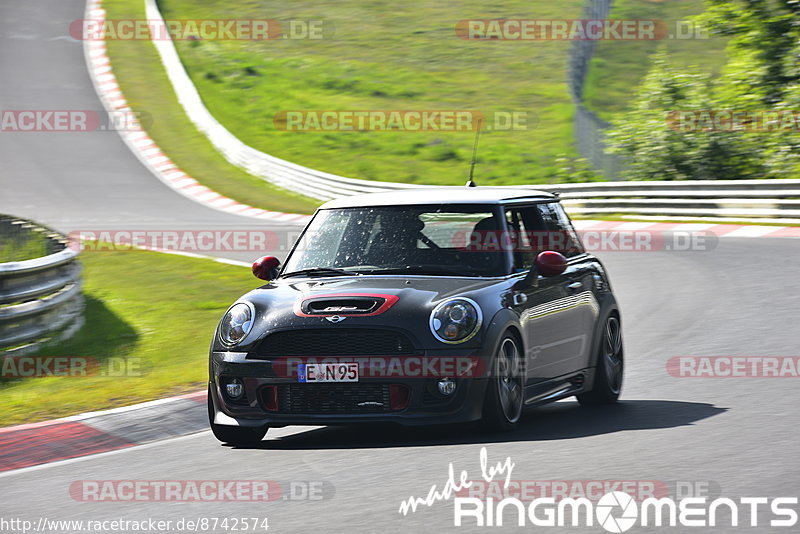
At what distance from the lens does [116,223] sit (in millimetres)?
24266

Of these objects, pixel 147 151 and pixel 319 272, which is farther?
pixel 147 151

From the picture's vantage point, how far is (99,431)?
8211 millimetres

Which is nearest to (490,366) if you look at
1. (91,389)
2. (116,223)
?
(91,389)

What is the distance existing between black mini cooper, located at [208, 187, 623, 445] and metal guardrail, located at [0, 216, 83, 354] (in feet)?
12.2

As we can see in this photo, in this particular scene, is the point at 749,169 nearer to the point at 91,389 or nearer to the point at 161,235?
the point at 161,235

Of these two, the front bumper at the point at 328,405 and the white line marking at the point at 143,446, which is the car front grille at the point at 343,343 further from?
the white line marking at the point at 143,446

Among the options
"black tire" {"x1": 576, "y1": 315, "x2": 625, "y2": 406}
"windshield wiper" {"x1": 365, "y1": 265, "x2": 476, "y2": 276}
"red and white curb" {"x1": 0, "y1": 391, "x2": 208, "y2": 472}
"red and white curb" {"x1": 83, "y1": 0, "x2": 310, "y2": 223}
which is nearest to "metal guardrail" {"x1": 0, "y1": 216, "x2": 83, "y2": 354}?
"red and white curb" {"x1": 0, "y1": 391, "x2": 208, "y2": 472}

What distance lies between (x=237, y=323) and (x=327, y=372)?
67 centimetres

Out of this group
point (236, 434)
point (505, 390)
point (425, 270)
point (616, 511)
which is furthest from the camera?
point (425, 270)

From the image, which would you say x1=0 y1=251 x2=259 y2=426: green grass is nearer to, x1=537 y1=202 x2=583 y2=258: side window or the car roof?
the car roof

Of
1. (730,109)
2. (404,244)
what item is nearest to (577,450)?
(404,244)

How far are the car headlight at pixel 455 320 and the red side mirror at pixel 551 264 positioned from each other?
827mm

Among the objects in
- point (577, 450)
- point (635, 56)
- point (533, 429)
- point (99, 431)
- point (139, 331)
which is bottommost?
point (635, 56)

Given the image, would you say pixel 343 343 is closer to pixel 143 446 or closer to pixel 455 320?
pixel 455 320
